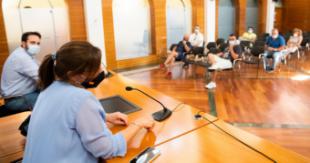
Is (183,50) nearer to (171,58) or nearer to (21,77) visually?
(171,58)

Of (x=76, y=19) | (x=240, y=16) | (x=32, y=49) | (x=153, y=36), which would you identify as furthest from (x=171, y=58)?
(x=240, y=16)

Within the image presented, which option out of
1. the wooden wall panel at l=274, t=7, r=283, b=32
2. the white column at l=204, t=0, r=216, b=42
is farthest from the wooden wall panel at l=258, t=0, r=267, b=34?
the white column at l=204, t=0, r=216, b=42

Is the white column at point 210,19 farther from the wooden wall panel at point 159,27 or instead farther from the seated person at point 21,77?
the seated person at point 21,77

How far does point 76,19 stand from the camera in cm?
671

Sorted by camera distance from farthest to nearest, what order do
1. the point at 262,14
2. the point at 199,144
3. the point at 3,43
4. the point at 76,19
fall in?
1. the point at 262,14
2. the point at 76,19
3. the point at 3,43
4. the point at 199,144

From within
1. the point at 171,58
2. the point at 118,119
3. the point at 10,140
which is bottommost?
the point at 10,140

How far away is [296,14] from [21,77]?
1332cm

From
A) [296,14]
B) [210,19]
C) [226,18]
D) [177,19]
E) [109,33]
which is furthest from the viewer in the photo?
[296,14]

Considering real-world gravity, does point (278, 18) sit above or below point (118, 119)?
above

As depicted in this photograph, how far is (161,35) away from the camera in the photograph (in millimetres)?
8266

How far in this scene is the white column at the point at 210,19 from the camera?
9.30 m

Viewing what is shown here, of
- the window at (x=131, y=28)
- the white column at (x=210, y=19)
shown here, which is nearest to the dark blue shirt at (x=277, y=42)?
the white column at (x=210, y=19)

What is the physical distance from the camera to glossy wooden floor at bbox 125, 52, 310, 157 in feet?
Result: 10.7

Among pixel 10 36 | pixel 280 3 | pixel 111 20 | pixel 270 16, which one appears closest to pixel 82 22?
pixel 111 20
